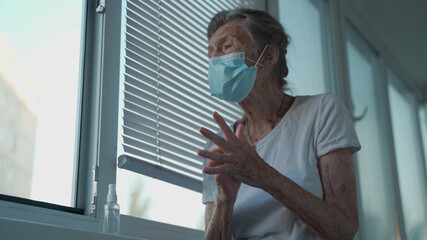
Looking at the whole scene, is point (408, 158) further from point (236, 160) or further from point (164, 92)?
point (236, 160)

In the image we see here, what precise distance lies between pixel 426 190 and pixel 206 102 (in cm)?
338

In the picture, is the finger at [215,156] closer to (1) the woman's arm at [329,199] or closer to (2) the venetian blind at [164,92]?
(1) the woman's arm at [329,199]

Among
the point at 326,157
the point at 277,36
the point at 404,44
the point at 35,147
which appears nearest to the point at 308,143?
the point at 326,157

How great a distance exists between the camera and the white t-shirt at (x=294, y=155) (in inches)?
59.6

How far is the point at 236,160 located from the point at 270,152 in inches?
12.7

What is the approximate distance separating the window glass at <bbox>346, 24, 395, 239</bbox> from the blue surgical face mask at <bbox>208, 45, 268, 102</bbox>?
66.9 inches

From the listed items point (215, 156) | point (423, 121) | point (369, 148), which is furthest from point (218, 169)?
point (423, 121)

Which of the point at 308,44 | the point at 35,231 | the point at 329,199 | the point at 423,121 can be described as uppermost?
the point at 423,121

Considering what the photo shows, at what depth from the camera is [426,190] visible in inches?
190

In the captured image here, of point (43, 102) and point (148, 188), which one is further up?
point (43, 102)

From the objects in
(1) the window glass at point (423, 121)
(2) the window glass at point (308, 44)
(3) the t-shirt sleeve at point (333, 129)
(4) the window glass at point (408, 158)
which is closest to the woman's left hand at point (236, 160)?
(3) the t-shirt sleeve at point (333, 129)

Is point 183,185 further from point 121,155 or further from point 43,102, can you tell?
point 43,102

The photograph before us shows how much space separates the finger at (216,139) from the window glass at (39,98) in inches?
19.8

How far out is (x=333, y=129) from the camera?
1.56m
